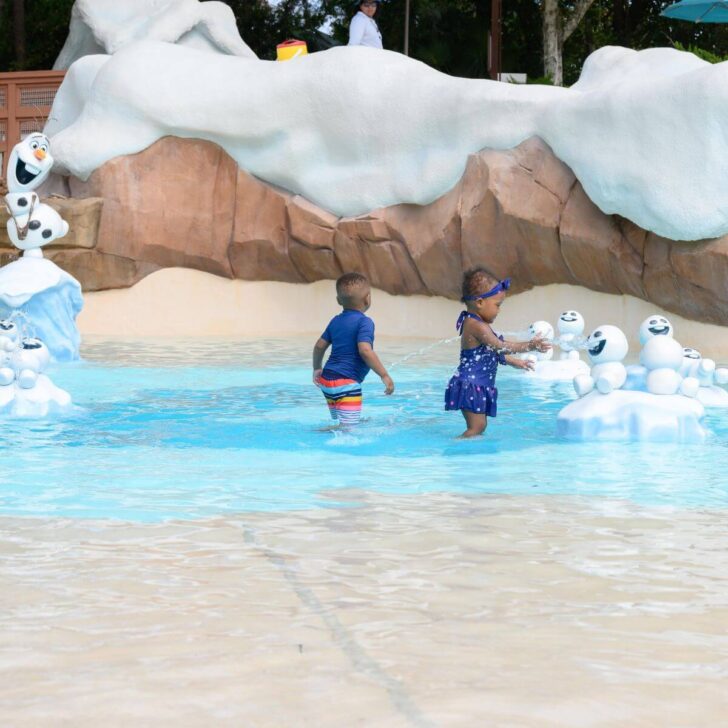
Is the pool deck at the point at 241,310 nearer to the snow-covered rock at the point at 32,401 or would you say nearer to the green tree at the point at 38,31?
the snow-covered rock at the point at 32,401

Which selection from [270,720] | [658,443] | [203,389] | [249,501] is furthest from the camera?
[203,389]

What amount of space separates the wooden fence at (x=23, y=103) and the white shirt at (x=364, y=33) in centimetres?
423

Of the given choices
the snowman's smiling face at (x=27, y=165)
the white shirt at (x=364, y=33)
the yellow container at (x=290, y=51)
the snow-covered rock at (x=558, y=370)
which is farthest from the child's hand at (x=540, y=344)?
the yellow container at (x=290, y=51)

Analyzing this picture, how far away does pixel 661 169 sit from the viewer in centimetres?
1132

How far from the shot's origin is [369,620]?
3.08m

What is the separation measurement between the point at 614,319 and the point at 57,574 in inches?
383

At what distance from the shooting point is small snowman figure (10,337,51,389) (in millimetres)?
7109

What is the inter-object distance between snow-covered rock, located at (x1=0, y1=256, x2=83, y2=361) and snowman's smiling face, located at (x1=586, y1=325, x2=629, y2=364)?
5.45 metres

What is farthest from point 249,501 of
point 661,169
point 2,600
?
point 661,169

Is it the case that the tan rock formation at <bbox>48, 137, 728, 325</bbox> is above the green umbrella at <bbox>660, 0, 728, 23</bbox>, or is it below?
below

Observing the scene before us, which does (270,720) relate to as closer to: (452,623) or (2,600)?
(452,623)

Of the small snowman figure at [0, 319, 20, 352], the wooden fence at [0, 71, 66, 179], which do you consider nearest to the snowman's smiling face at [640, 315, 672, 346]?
the small snowman figure at [0, 319, 20, 352]

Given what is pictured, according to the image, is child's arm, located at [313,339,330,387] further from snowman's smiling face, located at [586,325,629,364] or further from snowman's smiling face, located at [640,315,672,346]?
snowman's smiling face, located at [640,315,672,346]

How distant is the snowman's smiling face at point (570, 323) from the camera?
8859 mm
